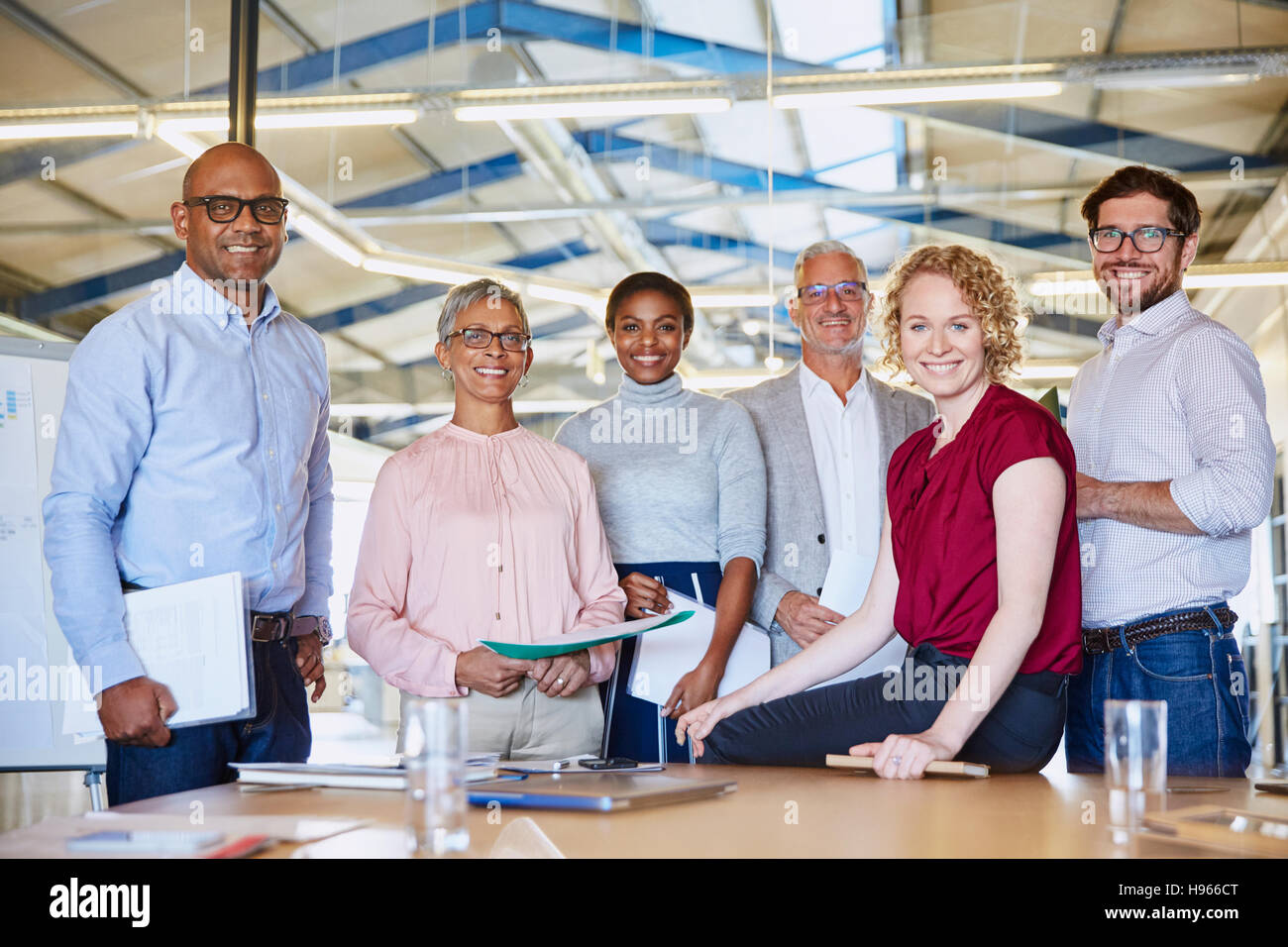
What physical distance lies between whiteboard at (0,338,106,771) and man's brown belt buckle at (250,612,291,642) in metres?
1.12

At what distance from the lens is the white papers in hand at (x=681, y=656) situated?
2.57 metres

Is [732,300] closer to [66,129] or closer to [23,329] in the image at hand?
[66,129]

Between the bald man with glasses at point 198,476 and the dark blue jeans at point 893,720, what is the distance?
87 cm

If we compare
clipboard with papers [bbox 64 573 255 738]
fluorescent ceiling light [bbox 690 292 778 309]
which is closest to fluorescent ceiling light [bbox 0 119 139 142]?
fluorescent ceiling light [bbox 690 292 778 309]

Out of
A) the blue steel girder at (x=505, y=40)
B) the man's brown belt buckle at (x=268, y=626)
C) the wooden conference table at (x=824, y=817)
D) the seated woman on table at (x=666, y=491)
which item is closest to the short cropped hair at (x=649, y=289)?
the seated woman on table at (x=666, y=491)

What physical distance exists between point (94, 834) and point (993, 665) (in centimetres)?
110

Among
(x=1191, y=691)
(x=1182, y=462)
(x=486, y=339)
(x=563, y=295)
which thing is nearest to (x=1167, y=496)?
(x=1182, y=462)

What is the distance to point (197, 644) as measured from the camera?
6.36ft

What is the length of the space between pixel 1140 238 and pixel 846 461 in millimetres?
827

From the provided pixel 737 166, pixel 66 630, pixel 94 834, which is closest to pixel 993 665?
pixel 94 834

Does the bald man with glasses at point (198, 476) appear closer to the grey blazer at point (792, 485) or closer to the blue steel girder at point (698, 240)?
the grey blazer at point (792, 485)

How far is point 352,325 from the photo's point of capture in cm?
754

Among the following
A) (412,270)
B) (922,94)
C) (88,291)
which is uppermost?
(922,94)
